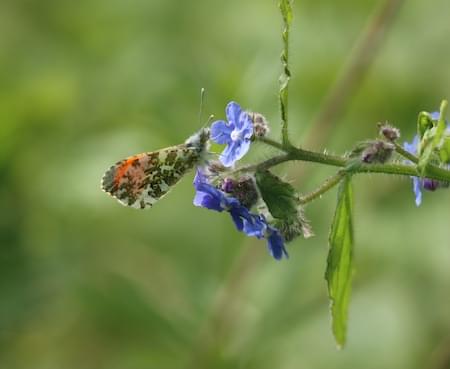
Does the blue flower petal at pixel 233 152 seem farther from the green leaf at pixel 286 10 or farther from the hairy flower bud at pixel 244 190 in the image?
the green leaf at pixel 286 10

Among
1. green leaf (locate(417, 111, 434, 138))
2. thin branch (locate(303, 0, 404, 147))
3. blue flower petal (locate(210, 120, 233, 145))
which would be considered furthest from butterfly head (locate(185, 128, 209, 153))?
thin branch (locate(303, 0, 404, 147))

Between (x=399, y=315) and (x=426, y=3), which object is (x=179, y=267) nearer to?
(x=399, y=315)

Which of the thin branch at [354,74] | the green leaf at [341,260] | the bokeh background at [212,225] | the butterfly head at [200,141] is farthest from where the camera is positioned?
the thin branch at [354,74]

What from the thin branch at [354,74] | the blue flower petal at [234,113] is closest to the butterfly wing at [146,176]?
the blue flower petal at [234,113]

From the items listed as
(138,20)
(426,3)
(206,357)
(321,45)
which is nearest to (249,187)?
(206,357)

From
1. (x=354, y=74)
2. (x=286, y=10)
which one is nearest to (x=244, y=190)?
(x=286, y=10)

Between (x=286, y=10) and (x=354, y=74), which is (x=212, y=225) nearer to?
(x=354, y=74)
